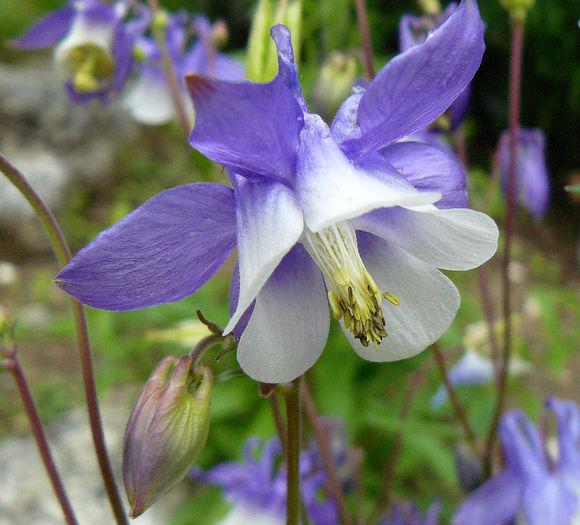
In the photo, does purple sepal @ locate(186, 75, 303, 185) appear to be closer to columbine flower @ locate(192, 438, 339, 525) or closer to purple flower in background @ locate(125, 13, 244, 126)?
columbine flower @ locate(192, 438, 339, 525)

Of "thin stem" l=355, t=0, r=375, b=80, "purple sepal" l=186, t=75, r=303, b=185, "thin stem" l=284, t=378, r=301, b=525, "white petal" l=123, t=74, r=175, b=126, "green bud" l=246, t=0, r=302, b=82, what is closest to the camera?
"purple sepal" l=186, t=75, r=303, b=185

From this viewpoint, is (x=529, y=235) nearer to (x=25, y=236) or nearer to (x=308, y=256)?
(x=25, y=236)

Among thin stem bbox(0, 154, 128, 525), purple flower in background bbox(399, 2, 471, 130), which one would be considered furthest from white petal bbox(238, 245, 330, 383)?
purple flower in background bbox(399, 2, 471, 130)

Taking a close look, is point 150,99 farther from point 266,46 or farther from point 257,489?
point 257,489

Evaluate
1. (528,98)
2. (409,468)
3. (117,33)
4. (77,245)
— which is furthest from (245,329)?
(528,98)

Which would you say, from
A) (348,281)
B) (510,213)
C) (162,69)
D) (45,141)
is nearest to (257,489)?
(510,213)

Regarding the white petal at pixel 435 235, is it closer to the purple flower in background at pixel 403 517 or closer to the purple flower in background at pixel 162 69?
the purple flower in background at pixel 403 517

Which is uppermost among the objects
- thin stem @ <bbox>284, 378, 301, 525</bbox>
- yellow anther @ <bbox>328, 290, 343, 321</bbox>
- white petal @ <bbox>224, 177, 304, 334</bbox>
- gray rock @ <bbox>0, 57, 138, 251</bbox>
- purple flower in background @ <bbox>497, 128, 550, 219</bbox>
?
white petal @ <bbox>224, 177, 304, 334</bbox>
